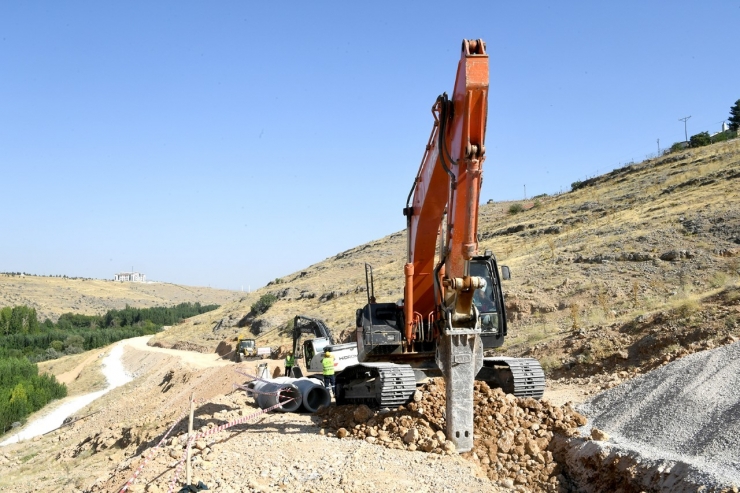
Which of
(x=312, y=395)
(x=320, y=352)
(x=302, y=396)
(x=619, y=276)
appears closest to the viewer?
(x=302, y=396)

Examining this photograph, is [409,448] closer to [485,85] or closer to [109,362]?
[485,85]

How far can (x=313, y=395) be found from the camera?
1290 cm

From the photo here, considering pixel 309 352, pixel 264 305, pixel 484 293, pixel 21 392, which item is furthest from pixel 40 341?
pixel 484 293

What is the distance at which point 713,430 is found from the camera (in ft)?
24.6

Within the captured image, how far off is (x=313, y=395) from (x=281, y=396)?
2.36ft

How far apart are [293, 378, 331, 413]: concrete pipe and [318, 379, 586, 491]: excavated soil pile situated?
7.09 feet

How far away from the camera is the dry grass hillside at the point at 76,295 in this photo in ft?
412

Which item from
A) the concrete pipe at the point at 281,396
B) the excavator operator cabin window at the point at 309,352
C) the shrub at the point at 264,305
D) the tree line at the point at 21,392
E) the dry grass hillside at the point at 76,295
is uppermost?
the dry grass hillside at the point at 76,295

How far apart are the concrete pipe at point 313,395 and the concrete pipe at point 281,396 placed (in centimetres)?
12

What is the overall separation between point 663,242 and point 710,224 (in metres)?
2.14

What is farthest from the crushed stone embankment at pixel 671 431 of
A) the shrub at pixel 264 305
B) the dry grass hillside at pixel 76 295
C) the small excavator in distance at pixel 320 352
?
the dry grass hillside at pixel 76 295

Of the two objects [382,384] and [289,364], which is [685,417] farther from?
[289,364]

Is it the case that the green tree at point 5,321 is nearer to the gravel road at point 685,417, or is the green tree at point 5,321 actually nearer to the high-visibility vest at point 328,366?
the high-visibility vest at point 328,366

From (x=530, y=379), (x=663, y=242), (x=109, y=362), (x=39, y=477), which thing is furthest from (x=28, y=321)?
(x=530, y=379)
